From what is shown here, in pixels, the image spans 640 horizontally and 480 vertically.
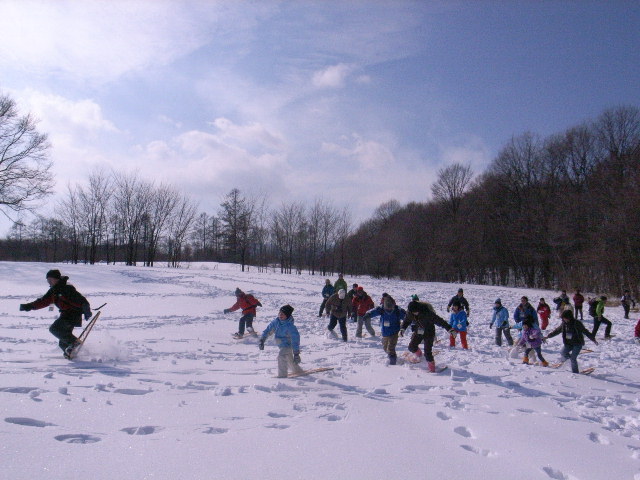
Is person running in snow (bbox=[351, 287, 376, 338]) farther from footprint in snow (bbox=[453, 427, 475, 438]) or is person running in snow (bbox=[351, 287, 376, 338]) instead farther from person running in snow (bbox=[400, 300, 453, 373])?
footprint in snow (bbox=[453, 427, 475, 438])

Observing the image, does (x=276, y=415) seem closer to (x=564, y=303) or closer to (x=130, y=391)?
(x=130, y=391)

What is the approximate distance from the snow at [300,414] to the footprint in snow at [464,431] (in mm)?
15

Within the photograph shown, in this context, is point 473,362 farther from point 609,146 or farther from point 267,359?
point 609,146

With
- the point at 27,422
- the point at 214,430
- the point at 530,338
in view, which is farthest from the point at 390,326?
the point at 27,422

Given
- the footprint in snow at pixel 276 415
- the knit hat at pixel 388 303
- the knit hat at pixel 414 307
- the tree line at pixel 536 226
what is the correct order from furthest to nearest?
the tree line at pixel 536 226 < the knit hat at pixel 388 303 < the knit hat at pixel 414 307 < the footprint in snow at pixel 276 415

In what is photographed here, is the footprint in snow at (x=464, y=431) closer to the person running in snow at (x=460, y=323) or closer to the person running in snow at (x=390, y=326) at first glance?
A: the person running in snow at (x=390, y=326)

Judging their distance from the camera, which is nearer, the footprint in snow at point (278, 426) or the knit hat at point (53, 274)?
the footprint in snow at point (278, 426)

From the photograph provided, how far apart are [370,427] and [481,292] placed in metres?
29.9

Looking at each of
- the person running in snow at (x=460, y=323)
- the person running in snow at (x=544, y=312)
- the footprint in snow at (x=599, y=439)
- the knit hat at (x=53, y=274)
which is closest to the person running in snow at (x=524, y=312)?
the person running in snow at (x=460, y=323)

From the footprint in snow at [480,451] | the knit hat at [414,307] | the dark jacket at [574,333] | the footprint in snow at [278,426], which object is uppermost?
the knit hat at [414,307]

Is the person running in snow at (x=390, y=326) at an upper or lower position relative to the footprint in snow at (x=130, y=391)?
upper

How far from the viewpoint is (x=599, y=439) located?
513cm

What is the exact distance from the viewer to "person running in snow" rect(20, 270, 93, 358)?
25.0 ft

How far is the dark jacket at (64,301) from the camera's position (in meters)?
7.69
